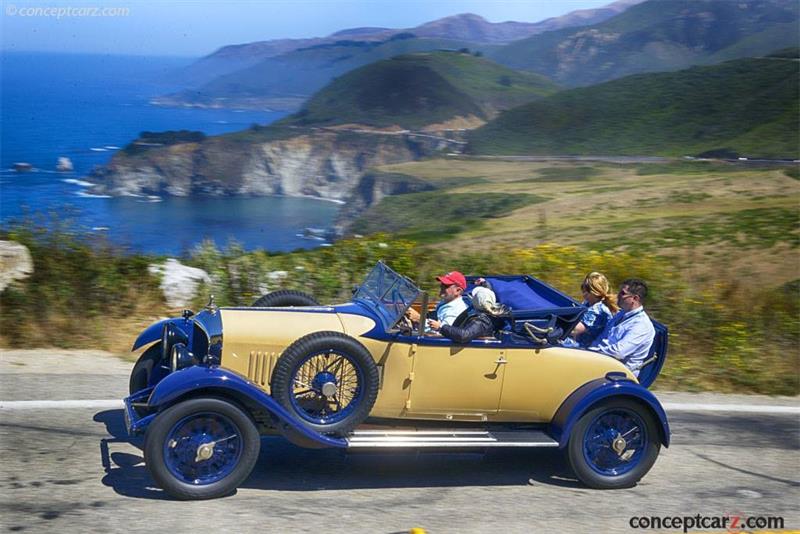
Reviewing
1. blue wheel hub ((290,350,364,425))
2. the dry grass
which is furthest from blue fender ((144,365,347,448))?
the dry grass

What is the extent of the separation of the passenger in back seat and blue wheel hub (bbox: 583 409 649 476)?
1033 millimetres

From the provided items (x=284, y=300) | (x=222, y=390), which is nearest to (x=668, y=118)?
(x=284, y=300)

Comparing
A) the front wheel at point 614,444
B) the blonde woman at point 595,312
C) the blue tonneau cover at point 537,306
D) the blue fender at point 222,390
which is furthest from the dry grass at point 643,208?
the blue fender at point 222,390

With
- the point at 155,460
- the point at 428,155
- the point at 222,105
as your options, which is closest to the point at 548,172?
the point at 428,155

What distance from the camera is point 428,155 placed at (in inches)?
1052

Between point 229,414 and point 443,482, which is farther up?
point 229,414

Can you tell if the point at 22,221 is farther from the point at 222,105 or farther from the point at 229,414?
the point at 222,105

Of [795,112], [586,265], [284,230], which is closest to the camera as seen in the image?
[586,265]

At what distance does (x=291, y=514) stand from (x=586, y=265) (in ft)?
25.0

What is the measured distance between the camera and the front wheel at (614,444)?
6277 mm

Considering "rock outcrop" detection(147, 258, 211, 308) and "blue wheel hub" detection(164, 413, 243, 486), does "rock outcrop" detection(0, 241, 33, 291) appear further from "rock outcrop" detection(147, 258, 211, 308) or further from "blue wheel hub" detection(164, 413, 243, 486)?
"blue wheel hub" detection(164, 413, 243, 486)

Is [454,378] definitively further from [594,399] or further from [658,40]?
[658,40]

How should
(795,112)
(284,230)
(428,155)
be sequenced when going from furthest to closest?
(795,112) → (428,155) → (284,230)

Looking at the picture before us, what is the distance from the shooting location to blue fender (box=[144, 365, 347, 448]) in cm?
547
